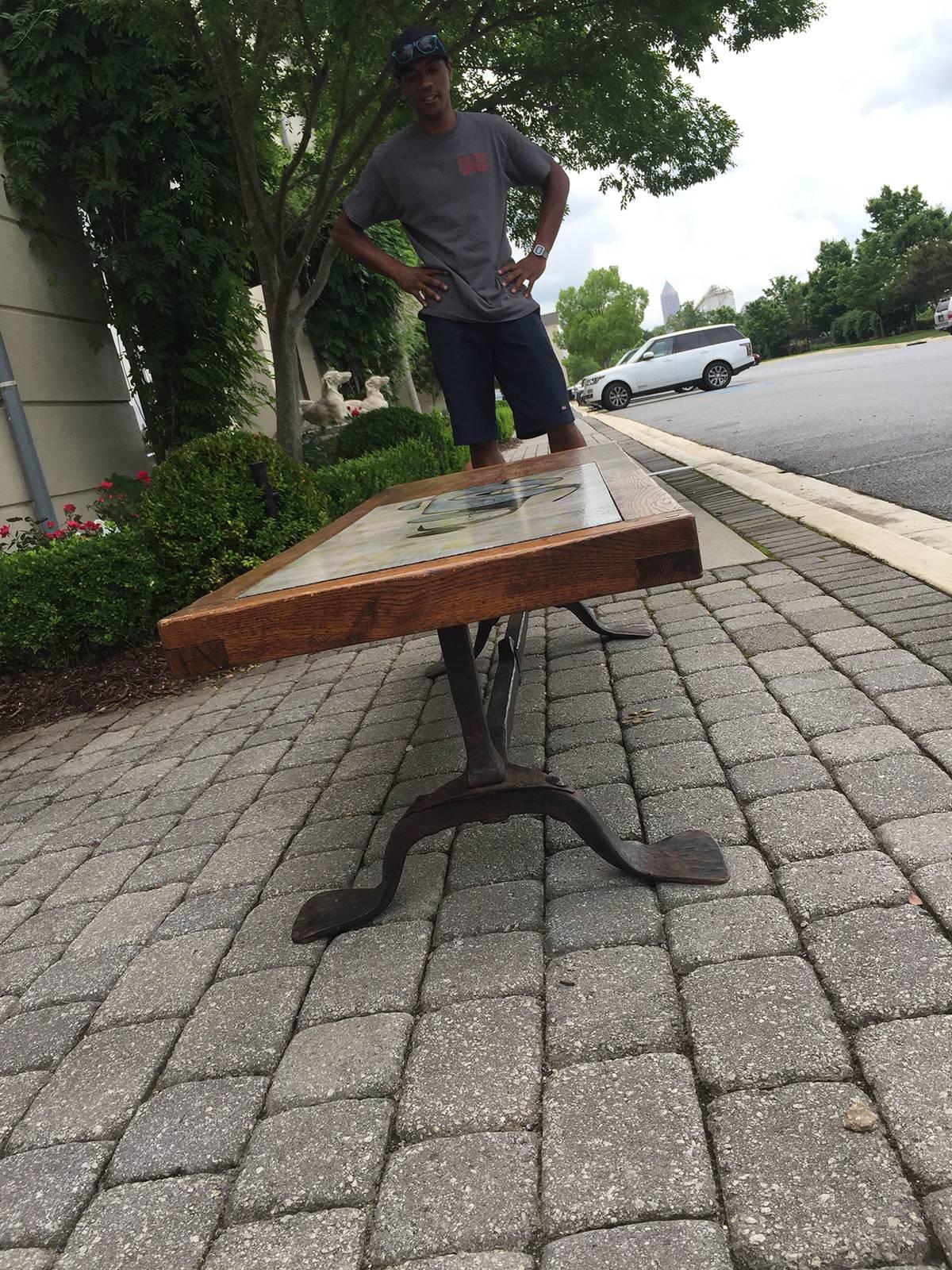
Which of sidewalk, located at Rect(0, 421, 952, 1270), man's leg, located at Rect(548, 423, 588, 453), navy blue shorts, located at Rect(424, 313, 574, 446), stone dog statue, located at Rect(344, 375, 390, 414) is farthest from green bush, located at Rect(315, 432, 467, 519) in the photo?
stone dog statue, located at Rect(344, 375, 390, 414)

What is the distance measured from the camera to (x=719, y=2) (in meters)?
7.15

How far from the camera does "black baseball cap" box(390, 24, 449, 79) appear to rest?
3422 mm

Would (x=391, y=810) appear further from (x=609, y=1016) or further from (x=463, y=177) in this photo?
(x=463, y=177)

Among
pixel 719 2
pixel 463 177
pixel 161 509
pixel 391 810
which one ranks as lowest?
pixel 391 810

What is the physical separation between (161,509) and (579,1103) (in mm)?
4366

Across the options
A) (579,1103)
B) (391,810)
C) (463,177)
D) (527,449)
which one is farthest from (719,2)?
(527,449)

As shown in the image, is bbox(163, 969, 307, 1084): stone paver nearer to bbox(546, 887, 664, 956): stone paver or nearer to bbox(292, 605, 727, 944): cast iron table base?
bbox(292, 605, 727, 944): cast iron table base

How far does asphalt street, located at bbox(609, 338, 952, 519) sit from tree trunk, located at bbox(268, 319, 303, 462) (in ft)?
13.8

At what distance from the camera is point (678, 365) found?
27.0 m

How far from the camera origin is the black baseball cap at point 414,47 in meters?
3.42

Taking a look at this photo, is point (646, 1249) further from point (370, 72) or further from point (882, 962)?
point (370, 72)

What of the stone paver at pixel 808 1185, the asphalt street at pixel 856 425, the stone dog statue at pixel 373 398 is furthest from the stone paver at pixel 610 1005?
the stone dog statue at pixel 373 398

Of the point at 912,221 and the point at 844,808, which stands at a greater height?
the point at 912,221

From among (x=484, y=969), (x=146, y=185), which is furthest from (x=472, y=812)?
(x=146, y=185)
